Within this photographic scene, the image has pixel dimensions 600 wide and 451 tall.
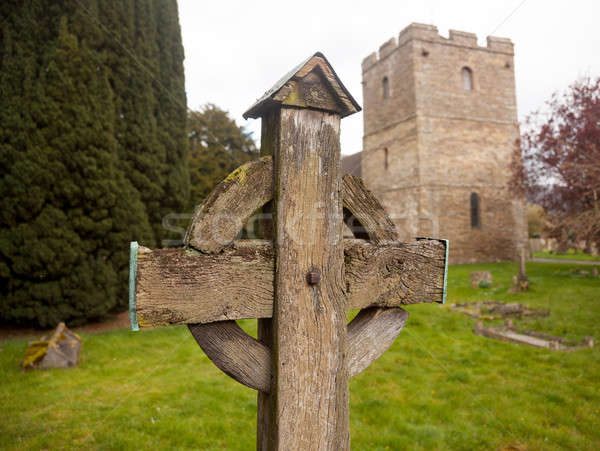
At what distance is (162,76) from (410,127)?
15051mm

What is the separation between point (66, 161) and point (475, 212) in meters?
20.5

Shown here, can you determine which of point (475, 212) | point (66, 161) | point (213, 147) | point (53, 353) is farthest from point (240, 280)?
point (475, 212)

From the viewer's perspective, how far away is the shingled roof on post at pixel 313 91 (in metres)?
1.43

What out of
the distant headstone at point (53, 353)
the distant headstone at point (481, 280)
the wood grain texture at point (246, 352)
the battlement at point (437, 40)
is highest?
the battlement at point (437, 40)

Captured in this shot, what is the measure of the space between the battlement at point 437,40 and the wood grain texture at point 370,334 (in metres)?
22.0

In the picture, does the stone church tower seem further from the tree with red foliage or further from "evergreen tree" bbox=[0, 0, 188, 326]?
"evergreen tree" bbox=[0, 0, 188, 326]

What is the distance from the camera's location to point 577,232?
11.5 meters

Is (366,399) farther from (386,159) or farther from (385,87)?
(385,87)

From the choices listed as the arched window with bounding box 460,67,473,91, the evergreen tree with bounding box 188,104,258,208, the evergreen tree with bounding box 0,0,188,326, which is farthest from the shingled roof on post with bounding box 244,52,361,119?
the arched window with bounding box 460,67,473,91

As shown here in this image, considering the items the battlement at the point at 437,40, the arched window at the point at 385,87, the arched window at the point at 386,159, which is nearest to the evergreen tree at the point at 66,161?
the battlement at the point at 437,40

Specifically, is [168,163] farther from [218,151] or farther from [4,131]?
[218,151]

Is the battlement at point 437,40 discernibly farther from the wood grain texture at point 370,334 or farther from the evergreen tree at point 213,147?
the wood grain texture at point 370,334

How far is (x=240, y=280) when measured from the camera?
137 centimetres

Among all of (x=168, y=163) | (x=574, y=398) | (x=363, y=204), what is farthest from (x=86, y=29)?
(x=574, y=398)
